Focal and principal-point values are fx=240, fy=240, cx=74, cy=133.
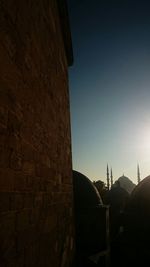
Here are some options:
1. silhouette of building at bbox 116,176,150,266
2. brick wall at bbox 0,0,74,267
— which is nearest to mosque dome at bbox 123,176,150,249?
silhouette of building at bbox 116,176,150,266

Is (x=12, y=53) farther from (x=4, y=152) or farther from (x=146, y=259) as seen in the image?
(x=146, y=259)

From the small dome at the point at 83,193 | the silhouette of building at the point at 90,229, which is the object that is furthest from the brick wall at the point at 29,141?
the small dome at the point at 83,193

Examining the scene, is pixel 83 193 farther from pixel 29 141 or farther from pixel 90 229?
pixel 29 141

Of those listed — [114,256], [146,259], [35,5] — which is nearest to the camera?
[35,5]

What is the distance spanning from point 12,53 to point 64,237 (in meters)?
2.95

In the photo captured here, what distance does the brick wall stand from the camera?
1733 millimetres

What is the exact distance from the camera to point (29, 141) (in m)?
2.22

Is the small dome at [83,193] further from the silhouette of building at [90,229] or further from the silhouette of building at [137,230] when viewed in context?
the silhouette of building at [137,230]

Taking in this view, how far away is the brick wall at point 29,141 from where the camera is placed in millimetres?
1733

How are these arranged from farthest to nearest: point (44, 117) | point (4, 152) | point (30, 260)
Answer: point (44, 117), point (30, 260), point (4, 152)

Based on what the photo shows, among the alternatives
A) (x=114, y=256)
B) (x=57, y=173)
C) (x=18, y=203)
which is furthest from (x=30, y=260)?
(x=114, y=256)

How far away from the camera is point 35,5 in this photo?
2.68 m

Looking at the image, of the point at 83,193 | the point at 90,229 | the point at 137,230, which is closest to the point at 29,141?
the point at 90,229

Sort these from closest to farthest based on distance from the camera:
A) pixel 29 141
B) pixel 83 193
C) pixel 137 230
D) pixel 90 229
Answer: pixel 29 141
pixel 90 229
pixel 137 230
pixel 83 193
